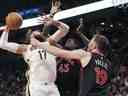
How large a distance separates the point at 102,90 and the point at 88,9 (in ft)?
14.1

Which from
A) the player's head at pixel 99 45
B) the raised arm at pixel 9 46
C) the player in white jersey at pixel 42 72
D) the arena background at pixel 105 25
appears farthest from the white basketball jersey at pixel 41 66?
the arena background at pixel 105 25

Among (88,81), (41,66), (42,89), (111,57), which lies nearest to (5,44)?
(41,66)

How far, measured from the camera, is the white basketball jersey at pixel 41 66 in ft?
23.2

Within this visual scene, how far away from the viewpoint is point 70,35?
11.5m

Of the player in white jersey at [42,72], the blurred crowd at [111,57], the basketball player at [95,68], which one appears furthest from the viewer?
the blurred crowd at [111,57]

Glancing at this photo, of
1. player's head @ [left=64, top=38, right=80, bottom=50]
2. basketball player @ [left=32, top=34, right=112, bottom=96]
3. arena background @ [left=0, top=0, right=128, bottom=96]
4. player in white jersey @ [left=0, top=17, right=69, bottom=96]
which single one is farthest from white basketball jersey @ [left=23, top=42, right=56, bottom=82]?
player's head @ [left=64, top=38, right=80, bottom=50]

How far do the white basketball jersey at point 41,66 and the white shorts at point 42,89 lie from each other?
0.07m

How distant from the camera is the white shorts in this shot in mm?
7055

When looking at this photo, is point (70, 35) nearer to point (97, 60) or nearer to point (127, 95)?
point (127, 95)

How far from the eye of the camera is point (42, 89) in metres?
7.05

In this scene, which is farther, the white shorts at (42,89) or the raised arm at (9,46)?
the raised arm at (9,46)

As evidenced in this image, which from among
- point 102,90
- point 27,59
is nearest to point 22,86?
point 27,59

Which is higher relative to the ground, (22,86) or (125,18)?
(125,18)

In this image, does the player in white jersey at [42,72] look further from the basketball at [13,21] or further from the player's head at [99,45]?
the player's head at [99,45]
